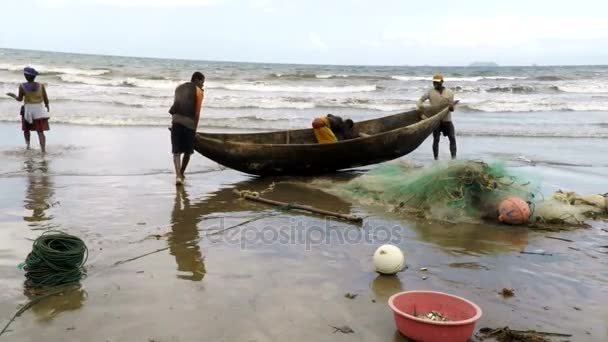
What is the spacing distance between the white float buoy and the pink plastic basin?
2.44 ft

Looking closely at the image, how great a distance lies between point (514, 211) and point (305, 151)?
2.97 metres

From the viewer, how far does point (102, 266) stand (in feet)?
14.1

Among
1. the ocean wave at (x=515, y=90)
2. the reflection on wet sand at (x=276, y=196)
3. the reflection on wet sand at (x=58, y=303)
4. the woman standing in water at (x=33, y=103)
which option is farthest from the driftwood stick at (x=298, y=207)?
the ocean wave at (x=515, y=90)

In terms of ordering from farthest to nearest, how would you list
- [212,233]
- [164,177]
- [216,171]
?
[216,171] < [164,177] < [212,233]

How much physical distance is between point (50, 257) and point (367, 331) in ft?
7.26

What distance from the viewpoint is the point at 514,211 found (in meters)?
5.71

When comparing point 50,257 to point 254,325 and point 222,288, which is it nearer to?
point 222,288

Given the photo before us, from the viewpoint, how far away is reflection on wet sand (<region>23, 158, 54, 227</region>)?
5.68m

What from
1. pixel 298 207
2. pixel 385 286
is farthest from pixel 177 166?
pixel 385 286

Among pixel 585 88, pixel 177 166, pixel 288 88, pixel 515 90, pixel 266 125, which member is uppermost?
pixel 585 88

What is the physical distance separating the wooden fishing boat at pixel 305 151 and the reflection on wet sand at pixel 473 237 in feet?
7.47

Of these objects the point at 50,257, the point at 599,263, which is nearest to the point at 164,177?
the point at 50,257

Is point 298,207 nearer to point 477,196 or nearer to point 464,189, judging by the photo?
point 464,189

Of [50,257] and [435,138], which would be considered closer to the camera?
[50,257]
